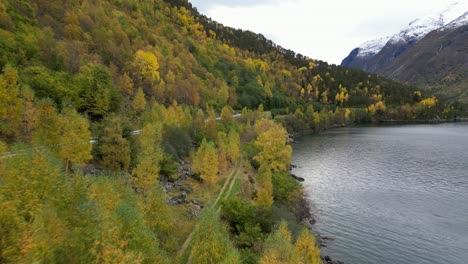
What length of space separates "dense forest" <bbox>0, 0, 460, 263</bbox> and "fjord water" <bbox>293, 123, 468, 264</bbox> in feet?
28.8

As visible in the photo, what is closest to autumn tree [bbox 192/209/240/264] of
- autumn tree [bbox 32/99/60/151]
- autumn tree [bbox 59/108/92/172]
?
autumn tree [bbox 59/108/92/172]

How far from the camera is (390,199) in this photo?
7244cm

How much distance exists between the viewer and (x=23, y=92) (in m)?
49.8

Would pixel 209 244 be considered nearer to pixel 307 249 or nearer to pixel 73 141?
pixel 307 249

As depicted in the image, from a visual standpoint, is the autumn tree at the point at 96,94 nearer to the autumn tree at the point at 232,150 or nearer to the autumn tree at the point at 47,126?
the autumn tree at the point at 47,126

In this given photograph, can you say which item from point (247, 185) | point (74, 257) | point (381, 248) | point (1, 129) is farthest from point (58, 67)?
point (381, 248)

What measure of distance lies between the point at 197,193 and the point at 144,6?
16452 cm

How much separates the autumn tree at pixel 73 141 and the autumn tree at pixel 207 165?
2142 cm

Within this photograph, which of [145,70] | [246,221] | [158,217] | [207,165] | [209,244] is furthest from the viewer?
[145,70]

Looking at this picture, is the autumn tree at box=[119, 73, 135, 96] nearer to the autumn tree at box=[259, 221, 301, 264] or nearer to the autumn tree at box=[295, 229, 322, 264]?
the autumn tree at box=[295, 229, 322, 264]

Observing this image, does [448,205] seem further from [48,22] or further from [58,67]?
[48,22]

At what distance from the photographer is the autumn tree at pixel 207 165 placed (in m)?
61.1

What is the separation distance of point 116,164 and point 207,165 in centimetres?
1677

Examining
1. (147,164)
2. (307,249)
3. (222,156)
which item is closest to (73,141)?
(147,164)
